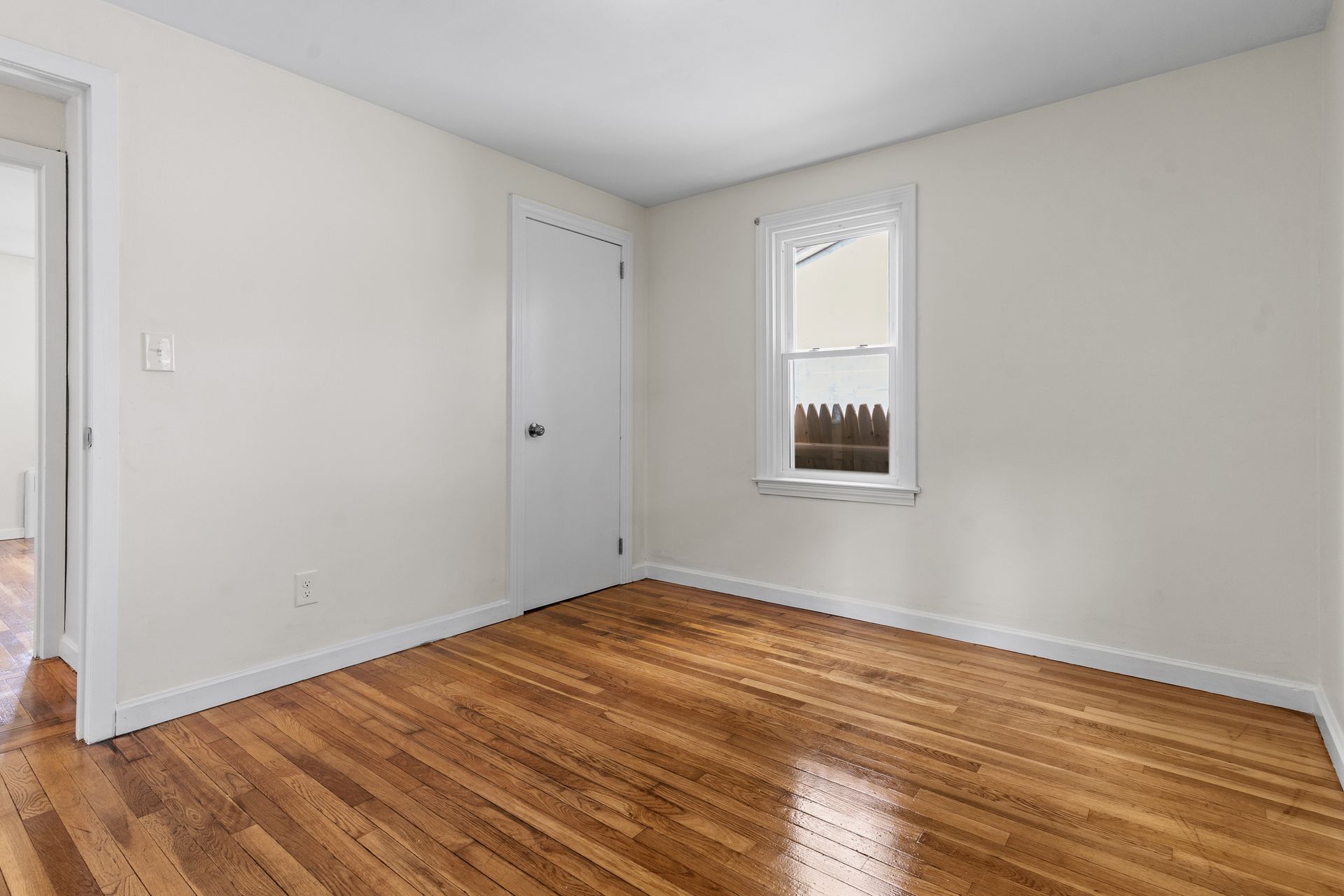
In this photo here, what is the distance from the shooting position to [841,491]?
385 cm

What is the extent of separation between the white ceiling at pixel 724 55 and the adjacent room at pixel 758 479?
2cm

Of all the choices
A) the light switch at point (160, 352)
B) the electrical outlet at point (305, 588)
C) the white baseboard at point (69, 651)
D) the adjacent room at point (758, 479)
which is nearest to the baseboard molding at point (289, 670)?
the adjacent room at point (758, 479)

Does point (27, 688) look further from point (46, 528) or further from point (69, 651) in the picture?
point (46, 528)

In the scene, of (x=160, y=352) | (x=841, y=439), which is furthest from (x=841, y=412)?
(x=160, y=352)

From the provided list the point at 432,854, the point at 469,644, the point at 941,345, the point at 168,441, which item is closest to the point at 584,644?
the point at 469,644

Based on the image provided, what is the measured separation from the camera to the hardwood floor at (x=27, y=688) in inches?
94.7

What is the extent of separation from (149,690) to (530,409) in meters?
2.11

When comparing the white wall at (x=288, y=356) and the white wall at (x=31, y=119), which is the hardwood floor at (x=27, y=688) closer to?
the white wall at (x=288, y=356)

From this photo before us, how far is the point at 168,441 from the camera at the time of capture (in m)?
2.54

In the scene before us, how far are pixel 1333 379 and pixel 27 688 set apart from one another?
197 inches

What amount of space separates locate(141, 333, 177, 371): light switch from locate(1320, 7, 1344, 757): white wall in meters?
3.95

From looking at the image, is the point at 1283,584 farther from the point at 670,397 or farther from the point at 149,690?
the point at 149,690

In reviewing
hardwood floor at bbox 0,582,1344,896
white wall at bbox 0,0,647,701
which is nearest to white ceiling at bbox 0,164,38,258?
white wall at bbox 0,0,647,701

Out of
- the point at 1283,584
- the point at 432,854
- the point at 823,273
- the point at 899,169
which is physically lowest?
the point at 432,854
